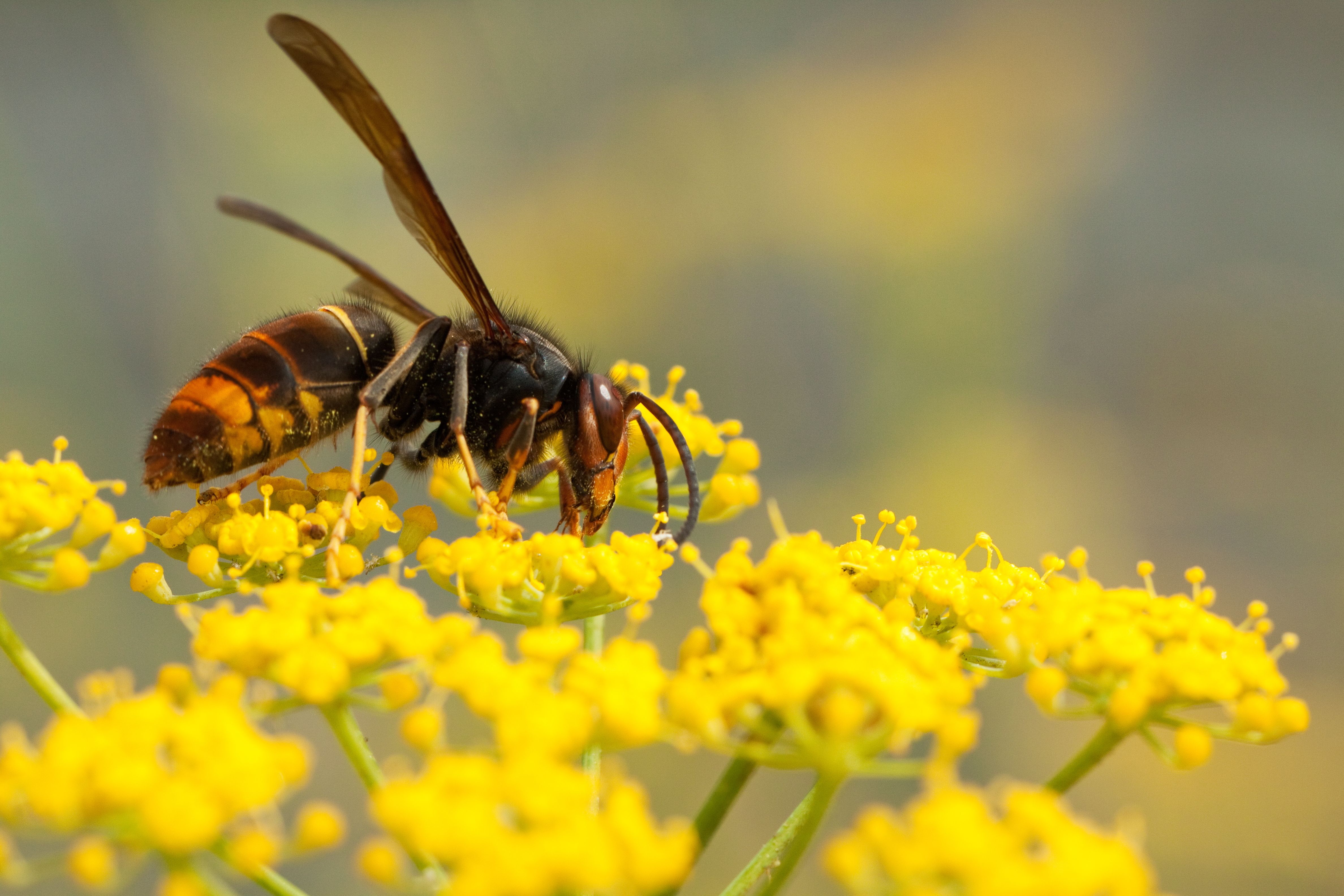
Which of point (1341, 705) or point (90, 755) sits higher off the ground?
point (90, 755)

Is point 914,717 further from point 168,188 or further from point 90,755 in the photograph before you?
point 168,188

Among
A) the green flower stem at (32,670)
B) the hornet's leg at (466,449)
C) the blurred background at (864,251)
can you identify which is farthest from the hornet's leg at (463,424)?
the blurred background at (864,251)

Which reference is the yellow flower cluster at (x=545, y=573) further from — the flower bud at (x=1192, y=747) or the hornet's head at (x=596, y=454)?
the flower bud at (x=1192, y=747)

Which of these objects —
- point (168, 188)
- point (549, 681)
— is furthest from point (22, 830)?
point (168, 188)

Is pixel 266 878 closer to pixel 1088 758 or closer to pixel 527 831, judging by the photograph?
pixel 527 831

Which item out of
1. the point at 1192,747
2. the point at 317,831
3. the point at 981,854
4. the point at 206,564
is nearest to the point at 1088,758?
the point at 1192,747
